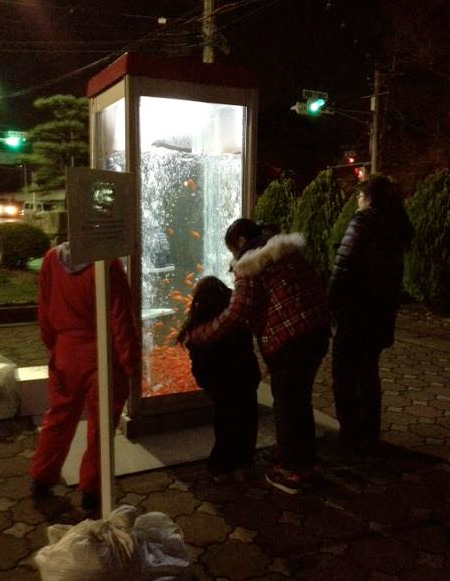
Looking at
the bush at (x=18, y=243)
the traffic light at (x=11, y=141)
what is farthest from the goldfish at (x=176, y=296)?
the traffic light at (x=11, y=141)

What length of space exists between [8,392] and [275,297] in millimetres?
2582

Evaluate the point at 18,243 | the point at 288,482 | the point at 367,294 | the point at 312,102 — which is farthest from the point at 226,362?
the point at 312,102

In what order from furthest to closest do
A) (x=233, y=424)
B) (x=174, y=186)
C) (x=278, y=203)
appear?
1. (x=278, y=203)
2. (x=174, y=186)
3. (x=233, y=424)

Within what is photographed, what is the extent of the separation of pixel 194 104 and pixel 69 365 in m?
2.36

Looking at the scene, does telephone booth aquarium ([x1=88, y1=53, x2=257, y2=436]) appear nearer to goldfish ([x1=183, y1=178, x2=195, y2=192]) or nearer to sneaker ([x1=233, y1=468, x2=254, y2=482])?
goldfish ([x1=183, y1=178, x2=195, y2=192])

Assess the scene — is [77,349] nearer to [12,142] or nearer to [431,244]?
[431,244]

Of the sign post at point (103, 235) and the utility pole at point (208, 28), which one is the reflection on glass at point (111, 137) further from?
the utility pole at point (208, 28)

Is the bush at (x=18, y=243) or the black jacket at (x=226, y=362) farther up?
the bush at (x=18, y=243)

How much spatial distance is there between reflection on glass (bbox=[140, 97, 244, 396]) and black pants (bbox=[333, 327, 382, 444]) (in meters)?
1.20

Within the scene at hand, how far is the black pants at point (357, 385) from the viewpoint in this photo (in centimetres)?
450

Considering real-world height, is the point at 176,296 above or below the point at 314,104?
below

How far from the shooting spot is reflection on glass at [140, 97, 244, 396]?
16.0 feet

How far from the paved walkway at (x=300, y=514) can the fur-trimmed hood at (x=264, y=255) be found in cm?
139

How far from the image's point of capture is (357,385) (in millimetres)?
4625
